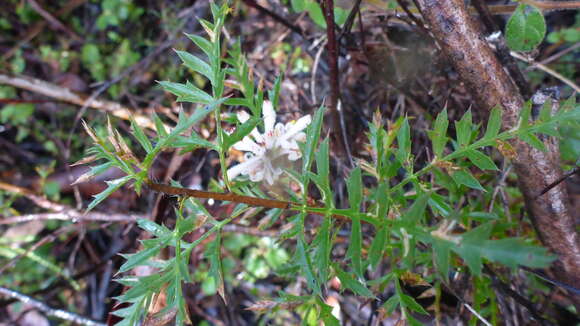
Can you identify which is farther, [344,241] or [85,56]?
[85,56]

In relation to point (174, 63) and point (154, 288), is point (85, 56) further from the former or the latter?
point (154, 288)

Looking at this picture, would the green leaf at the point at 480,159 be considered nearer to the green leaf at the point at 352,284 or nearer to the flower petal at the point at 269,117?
the green leaf at the point at 352,284

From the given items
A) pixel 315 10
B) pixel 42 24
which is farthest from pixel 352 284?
pixel 42 24

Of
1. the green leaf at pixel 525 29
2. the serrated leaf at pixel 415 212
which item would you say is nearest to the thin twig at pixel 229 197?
the serrated leaf at pixel 415 212

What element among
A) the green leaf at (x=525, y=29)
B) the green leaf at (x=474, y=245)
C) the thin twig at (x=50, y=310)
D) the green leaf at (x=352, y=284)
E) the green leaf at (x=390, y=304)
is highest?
the green leaf at (x=525, y=29)

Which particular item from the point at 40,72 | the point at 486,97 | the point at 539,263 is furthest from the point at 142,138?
A: the point at 40,72
